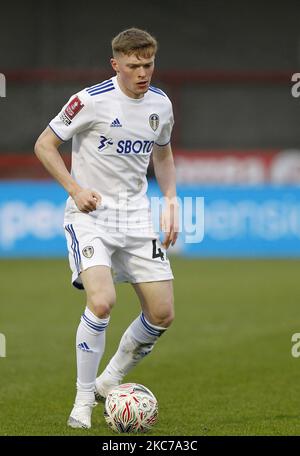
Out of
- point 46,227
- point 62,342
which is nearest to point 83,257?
point 62,342

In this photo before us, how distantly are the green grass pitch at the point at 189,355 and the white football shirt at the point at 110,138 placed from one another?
4.44ft

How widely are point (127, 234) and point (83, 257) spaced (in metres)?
0.34

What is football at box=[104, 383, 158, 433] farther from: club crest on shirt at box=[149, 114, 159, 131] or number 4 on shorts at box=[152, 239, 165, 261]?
club crest on shirt at box=[149, 114, 159, 131]

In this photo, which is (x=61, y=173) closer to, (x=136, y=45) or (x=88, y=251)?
(x=88, y=251)

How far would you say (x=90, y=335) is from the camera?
21.4ft

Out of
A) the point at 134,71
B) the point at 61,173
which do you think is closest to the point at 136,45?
the point at 134,71

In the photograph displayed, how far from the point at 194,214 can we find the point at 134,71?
9889 mm

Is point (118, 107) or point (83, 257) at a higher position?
point (118, 107)

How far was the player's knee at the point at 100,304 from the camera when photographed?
6422 mm

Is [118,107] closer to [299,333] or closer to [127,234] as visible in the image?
[127,234]

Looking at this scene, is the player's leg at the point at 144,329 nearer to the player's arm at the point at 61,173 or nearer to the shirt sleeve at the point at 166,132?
the player's arm at the point at 61,173

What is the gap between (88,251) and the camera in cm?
659

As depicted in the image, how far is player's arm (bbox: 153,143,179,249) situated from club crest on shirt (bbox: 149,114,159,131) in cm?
29

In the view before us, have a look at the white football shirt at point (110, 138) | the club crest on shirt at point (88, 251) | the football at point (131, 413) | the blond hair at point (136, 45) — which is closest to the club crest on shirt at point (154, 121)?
the white football shirt at point (110, 138)
